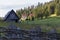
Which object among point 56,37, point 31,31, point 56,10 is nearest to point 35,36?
point 31,31

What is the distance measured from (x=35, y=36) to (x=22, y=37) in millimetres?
599

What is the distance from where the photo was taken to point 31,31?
10.5 m

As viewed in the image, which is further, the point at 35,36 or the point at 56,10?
the point at 56,10

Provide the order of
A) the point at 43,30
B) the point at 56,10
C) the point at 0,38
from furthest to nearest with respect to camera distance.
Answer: the point at 56,10
the point at 43,30
the point at 0,38

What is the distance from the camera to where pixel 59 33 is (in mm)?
10961

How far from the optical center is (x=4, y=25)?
10297 mm

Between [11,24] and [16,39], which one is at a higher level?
[11,24]

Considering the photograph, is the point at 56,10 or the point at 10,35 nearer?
the point at 10,35

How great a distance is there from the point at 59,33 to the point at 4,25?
8.25ft

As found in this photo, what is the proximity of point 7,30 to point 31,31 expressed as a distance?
3.50ft

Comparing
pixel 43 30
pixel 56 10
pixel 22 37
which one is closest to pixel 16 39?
pixel 22 37

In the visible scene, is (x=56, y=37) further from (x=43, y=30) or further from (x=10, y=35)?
(x=10, y=35)

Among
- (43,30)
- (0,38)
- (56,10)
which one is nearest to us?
(0,38)

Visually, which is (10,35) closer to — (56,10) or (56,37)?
(56,37)
